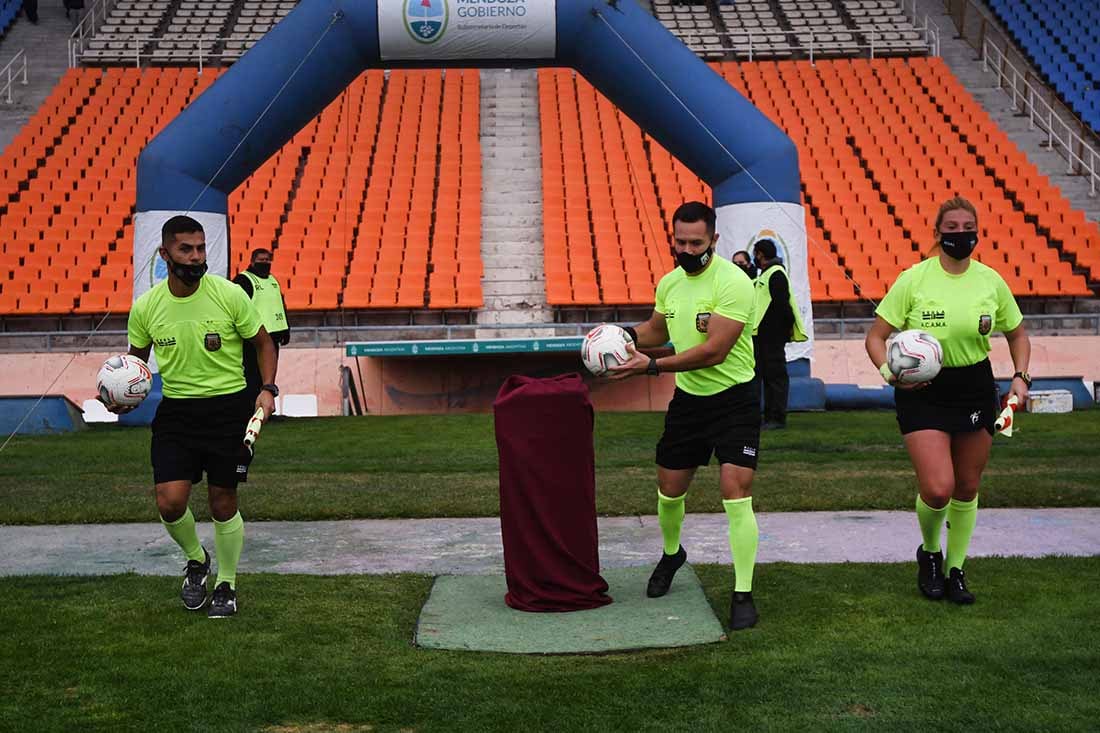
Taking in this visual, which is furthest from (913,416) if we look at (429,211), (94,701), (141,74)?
(141,74)

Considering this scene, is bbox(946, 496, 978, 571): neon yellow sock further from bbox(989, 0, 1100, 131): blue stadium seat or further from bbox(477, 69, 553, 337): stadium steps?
bbox(989, 0, 1100, 131): blue stadium seat

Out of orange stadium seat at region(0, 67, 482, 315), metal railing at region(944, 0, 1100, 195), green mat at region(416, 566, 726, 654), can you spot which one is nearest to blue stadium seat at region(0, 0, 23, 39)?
orange stadium seat at region(0, 67, 482, 315)

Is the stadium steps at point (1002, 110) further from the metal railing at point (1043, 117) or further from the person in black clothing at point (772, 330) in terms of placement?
the person in black clothing at point (772, 330)

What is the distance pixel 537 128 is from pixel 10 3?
48.0ft

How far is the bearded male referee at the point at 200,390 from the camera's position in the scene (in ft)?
21.9

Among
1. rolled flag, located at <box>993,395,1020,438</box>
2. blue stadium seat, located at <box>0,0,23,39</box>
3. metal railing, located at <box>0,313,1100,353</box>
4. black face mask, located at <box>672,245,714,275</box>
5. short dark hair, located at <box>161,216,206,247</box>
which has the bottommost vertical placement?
metal railing, located at <box>0,313,1100,353</box>

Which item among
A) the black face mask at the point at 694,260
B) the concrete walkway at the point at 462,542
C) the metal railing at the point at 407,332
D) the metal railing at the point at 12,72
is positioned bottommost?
the metal railing at the point at 407,332

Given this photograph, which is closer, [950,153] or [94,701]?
[94,701]

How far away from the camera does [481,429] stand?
54.1 ft

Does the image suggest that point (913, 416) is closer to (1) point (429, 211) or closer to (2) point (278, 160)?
(1) point (429, 211)

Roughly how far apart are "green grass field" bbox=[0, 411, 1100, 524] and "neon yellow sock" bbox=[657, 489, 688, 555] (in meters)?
2.93

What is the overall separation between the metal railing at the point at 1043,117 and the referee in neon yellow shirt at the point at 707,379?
21.9m

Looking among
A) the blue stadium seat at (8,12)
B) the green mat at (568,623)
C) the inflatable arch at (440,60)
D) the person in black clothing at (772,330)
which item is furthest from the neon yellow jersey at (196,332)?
the blue stadium seat at (8,12)

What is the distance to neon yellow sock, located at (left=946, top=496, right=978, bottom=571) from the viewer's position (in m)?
6.77
